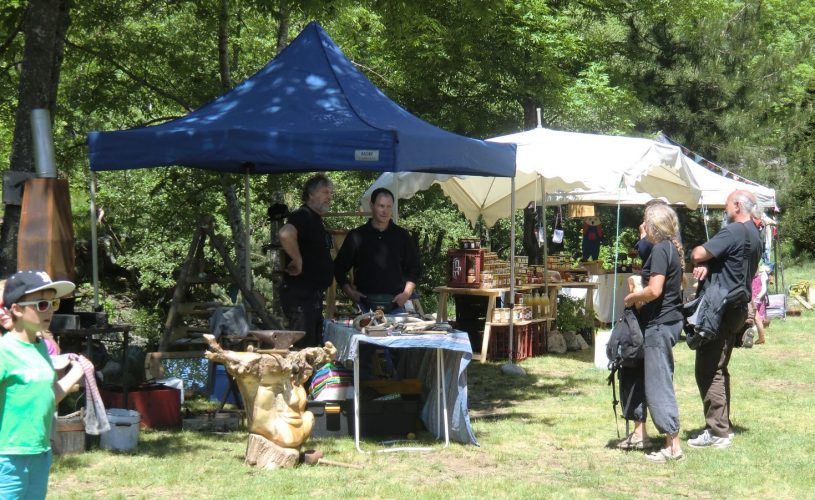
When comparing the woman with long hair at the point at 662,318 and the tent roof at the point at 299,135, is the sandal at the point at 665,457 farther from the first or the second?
the tent roof at the point at 299,135

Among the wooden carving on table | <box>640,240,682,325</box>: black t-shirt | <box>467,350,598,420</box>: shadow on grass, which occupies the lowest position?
<box>467,350,598,420</box>: shadow on grass

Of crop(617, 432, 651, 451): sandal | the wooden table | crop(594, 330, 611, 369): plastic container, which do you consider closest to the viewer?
crop(617, 432, 651, 451): sandal

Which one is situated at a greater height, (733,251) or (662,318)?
(733,251)

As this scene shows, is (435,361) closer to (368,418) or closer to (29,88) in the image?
(368,418)

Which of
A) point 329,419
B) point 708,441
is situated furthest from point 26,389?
point 708,441

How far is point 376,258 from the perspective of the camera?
25.8ft

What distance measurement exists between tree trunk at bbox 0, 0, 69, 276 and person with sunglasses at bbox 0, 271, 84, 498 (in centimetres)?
449

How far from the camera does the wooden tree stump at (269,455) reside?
20.0 ft

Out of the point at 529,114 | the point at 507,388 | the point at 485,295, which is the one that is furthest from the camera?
the point at 529,114

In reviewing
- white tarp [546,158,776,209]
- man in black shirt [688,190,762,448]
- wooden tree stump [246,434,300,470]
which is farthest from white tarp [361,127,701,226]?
wooden tree stump [246,434,300,470]

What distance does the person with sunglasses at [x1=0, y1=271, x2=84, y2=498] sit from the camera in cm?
351

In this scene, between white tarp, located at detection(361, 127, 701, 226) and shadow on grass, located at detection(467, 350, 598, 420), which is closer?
shadow on grass, located at detection(467, 350, 598, 420)

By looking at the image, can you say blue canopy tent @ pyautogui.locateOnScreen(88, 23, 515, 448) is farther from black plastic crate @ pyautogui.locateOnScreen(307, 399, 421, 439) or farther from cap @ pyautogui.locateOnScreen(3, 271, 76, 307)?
cap @ pyautogui.locateOnScreen(3, 271, 76, 307)

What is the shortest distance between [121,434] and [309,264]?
1.93 metres
